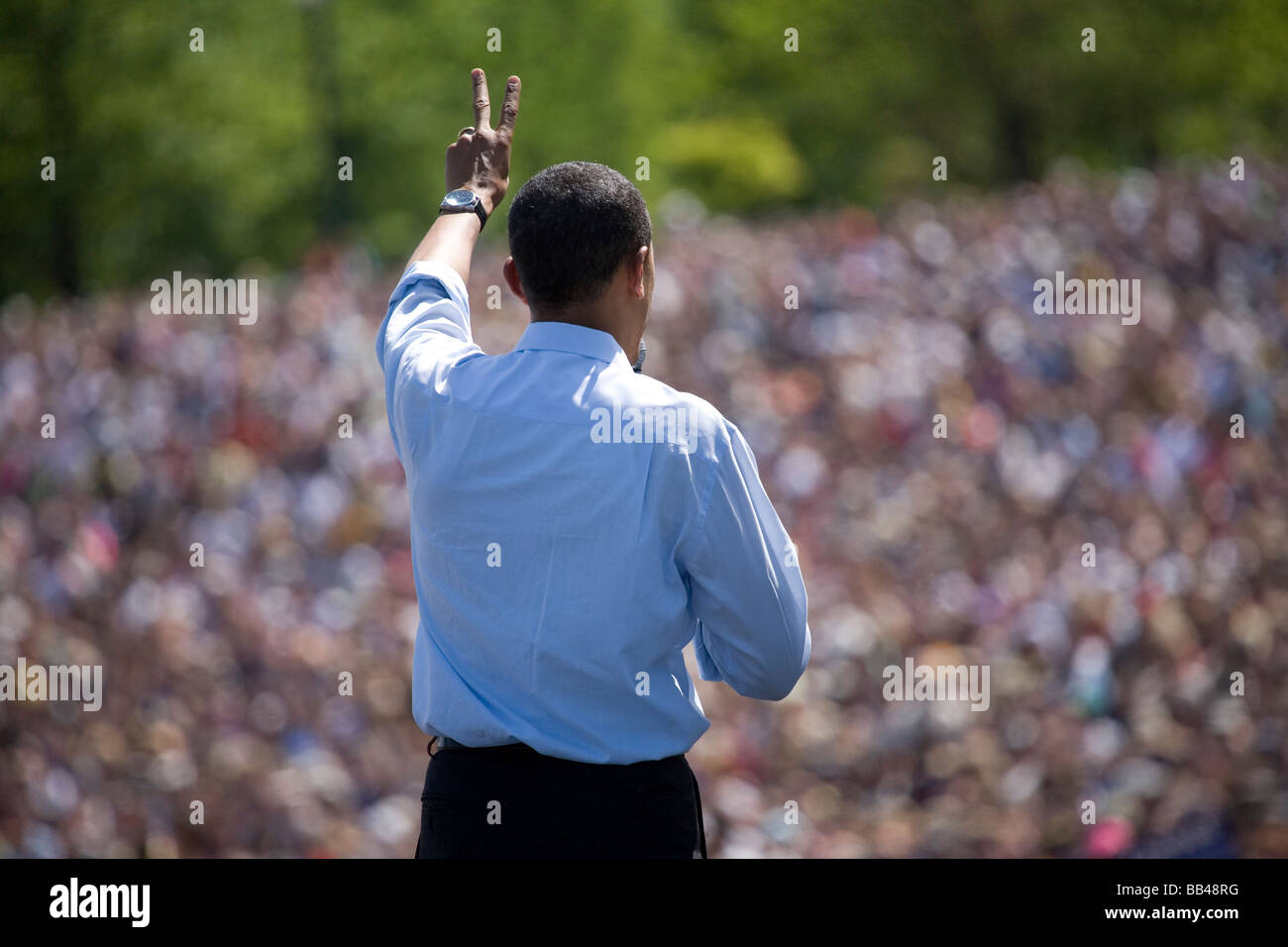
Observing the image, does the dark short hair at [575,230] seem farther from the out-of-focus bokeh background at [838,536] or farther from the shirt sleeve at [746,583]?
the out-of-focus bokeh background at [838,536]

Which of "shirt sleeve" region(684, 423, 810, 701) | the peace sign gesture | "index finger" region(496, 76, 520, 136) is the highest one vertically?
"index finger" region(496, 76, 520, 136)

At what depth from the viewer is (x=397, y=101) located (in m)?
15.8

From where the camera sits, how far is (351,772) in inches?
212

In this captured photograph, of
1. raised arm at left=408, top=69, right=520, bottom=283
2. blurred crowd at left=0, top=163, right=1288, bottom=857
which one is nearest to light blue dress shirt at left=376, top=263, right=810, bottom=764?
raised arm at left=408, top=69, right=520, bottom=283

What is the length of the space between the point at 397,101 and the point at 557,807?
15674mm

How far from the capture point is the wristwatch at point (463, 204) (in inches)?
70.9

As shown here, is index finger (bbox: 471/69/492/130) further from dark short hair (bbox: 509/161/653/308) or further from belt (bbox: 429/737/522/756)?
belt (bbox: 429/737/522/756)

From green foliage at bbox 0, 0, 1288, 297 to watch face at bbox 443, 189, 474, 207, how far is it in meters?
12.3

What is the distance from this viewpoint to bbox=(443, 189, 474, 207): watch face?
1.81m

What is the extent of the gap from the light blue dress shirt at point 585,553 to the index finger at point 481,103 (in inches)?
19.7

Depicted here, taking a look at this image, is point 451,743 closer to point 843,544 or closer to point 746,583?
point 746,583

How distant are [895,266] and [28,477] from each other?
640 centimetres
